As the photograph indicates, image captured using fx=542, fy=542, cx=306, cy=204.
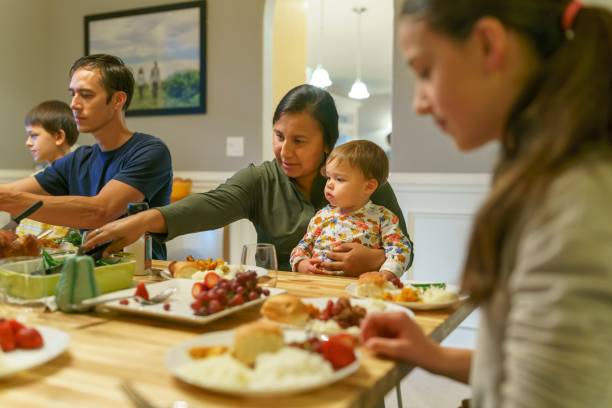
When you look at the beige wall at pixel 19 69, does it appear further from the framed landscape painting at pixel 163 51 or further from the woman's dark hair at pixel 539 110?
the woman's dark hair at pixel 539 110

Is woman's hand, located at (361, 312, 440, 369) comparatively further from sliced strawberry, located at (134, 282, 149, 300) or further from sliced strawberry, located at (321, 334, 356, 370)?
sliced strawberry, located at (134, 282, 149, 300)

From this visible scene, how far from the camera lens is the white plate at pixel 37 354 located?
75 centimetres

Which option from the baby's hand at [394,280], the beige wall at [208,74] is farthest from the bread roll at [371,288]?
the beige wall at [208,74]

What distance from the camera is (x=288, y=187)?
6.79 ft

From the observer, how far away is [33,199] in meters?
1.93

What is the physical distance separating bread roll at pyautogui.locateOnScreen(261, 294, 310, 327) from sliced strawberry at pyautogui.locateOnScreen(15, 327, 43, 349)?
386 mm

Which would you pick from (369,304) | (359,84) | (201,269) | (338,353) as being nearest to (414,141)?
(201,269)

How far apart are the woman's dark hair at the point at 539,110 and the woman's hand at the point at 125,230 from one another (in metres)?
1.05

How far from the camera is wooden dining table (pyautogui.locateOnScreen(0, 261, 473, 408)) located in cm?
70

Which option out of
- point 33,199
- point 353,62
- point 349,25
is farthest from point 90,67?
point 353,62

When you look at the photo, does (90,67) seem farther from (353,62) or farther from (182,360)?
(353,62)

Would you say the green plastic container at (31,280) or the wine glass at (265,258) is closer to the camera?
the green plastic container at (31,280)

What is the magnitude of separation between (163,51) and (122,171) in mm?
1954

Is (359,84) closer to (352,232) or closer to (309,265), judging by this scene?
(352,232)
